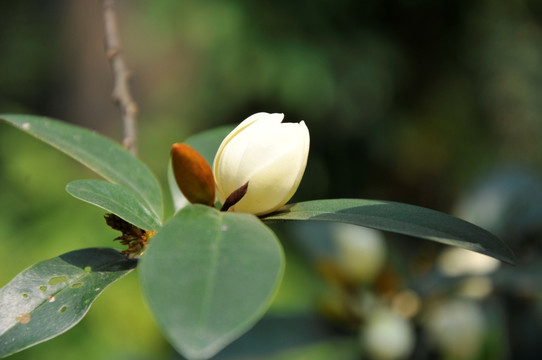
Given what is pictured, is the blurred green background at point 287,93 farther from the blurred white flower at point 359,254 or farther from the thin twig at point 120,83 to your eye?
the thin twig at point 120,83

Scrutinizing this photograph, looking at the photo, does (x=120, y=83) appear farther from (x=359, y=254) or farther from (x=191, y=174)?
(x=359, y=254)

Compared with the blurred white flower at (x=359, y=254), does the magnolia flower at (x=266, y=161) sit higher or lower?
higher

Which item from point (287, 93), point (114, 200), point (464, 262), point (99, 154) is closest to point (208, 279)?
Result: point (114, 200)

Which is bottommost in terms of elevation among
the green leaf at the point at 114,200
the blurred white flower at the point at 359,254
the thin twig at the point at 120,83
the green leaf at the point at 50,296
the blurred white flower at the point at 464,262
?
the blurred white flower at the point at 464,262

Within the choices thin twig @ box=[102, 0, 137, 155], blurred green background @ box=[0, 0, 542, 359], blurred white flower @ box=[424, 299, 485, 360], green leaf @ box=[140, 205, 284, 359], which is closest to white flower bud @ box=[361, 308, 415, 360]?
blurred white flower @ box=[424, 299, 485, 360]

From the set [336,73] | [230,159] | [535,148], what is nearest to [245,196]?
[230,159]

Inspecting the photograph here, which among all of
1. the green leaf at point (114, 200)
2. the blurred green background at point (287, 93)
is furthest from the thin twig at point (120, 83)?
the blurred green background at point (287, 93)

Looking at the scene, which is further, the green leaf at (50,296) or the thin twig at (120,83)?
the thin twig at (120,83)
